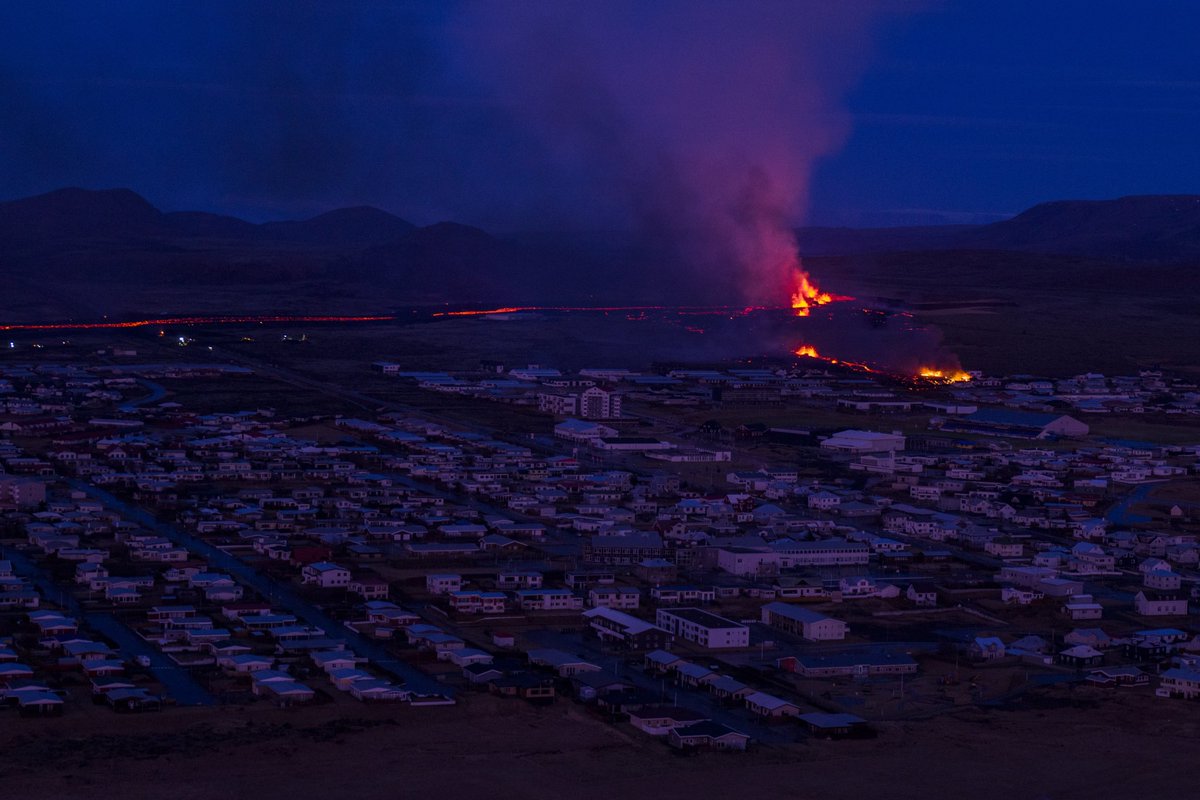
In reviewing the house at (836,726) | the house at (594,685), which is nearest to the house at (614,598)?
the house at (594,685)

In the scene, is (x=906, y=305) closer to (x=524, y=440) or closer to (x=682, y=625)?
(x=524, y=440)

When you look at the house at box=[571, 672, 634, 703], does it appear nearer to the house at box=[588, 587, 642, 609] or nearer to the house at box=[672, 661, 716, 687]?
the house at box=[672, 661, 716, 687]

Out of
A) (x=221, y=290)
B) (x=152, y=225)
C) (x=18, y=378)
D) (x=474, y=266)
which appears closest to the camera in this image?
(x=18, y=378)

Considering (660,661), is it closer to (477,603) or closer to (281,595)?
(477,603)

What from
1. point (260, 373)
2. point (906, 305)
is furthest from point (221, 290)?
point (260, 373)

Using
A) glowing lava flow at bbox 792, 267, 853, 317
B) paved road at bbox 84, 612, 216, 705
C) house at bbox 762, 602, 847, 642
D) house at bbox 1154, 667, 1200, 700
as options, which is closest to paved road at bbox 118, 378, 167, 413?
paved road at bbox 84, 612, 216, 705

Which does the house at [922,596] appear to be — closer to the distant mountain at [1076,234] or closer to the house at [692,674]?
the house at [692,674]
